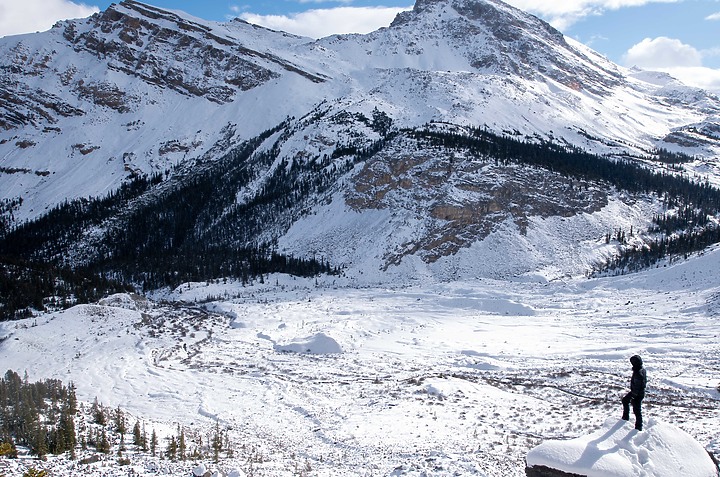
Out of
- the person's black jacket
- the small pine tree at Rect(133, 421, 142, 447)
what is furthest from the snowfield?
the small pine tree at Rect(133, 421, 142, 447)

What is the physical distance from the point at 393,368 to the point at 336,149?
3711 inches

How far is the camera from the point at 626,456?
916 centimetres

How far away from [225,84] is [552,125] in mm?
110714

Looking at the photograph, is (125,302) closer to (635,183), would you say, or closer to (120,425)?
(120,425)

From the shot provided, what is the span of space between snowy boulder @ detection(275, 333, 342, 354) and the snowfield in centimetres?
13

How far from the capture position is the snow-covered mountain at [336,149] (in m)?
79.7

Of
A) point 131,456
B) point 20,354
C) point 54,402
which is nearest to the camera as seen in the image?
point 131,456

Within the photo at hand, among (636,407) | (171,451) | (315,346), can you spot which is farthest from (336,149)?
(636,407)

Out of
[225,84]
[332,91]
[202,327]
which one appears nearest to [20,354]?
[202,327]

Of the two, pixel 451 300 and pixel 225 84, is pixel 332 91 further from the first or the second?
pixel 451 300

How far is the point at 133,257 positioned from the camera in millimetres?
108688

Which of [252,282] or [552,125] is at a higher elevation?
[552,125]

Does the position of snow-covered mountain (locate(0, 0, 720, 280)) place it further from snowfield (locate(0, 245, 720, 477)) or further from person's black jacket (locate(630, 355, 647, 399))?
person's black jacket (locate(630, 355, 647, 399))

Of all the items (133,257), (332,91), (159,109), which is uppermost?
(332,91)
